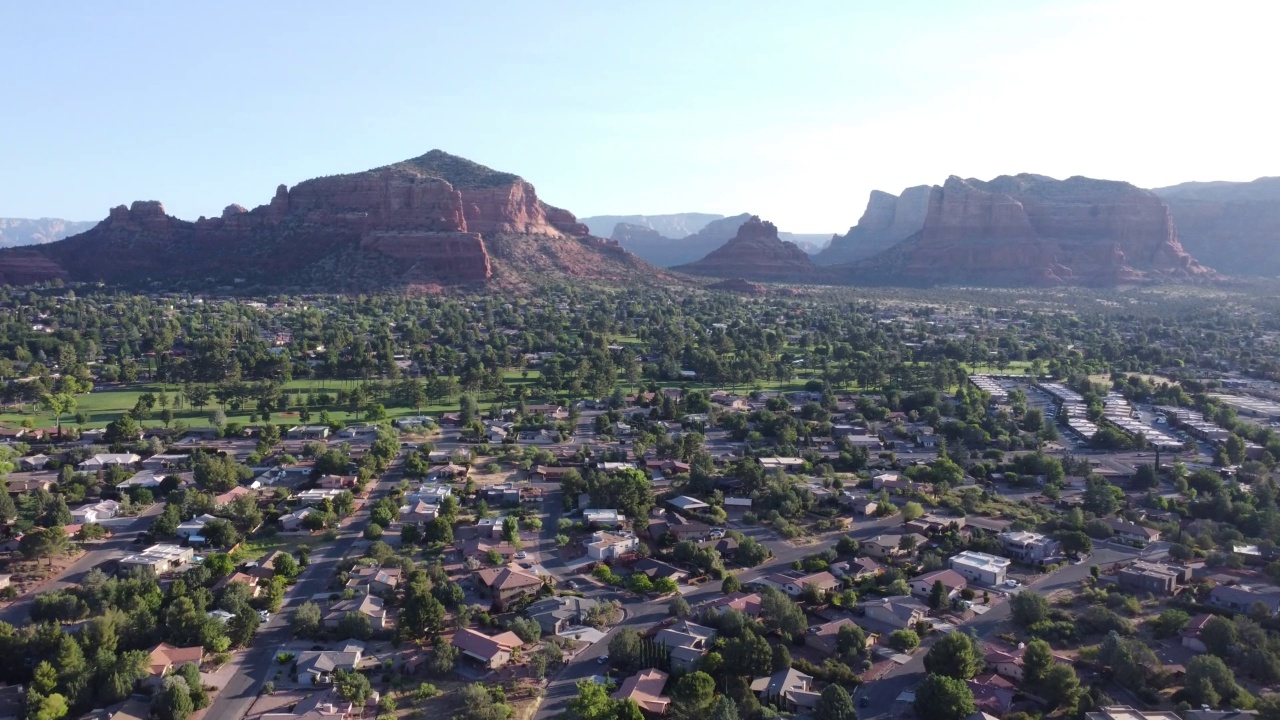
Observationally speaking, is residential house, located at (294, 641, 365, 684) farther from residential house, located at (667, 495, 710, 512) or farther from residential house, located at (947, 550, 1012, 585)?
residential house, located at (947, 550, 1012, 585)

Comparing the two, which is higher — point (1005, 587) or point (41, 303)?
point (41, 303)

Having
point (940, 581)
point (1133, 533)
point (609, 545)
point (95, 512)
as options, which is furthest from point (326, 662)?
point (1133, 533)

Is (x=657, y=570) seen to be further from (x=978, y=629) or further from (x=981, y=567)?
(x=981, y=567)

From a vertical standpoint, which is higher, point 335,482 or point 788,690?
point 335,482

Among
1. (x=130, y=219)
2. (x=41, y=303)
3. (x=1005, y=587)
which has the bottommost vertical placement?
(x=1005, y=587)

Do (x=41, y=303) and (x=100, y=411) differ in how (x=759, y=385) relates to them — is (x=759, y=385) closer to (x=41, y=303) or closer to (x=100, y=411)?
(x=100, y=411)

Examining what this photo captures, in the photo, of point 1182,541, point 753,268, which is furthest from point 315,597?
point 753,268

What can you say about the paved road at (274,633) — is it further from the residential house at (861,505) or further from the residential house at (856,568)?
the residential house at (861,505)
